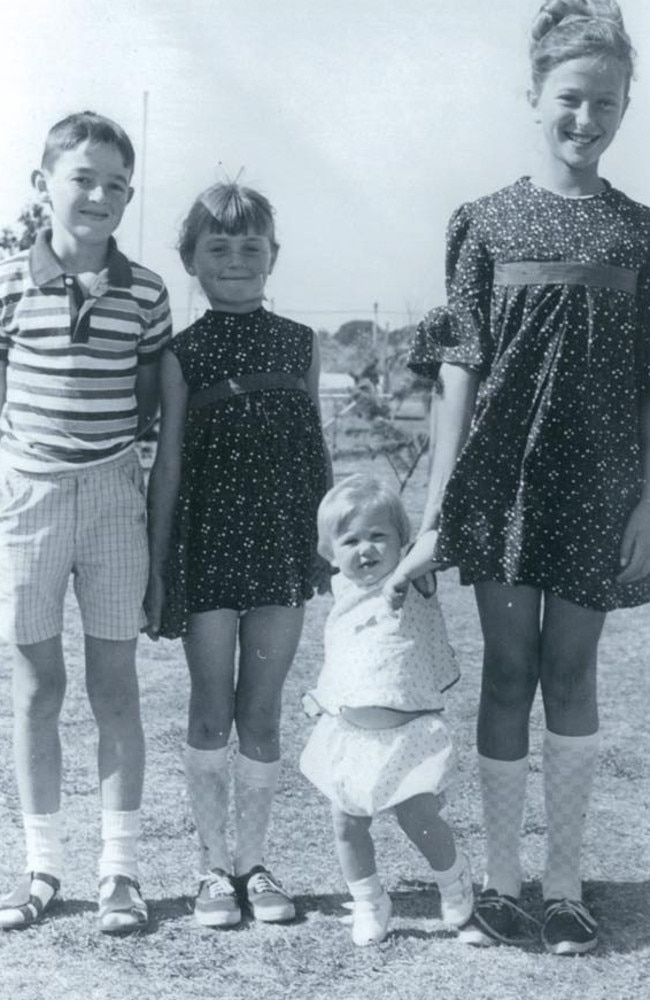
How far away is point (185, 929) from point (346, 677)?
2.11 feet

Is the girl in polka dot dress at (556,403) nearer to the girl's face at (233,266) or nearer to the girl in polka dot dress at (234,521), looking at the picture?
the girl in polka dot dress at (234,521)

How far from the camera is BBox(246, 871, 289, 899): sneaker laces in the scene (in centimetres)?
283

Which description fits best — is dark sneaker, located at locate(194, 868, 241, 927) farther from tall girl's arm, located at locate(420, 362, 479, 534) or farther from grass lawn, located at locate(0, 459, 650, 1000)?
tall girl's arm, located at locate(420, 362, 479, 534)

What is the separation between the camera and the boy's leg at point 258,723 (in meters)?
2.87

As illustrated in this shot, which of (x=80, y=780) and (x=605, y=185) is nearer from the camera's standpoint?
(x=605, y=185)

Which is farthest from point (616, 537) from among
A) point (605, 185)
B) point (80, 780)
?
point (80, 780)

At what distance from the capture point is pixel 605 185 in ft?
8.80

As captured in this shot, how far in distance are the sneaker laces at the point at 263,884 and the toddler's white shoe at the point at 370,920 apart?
20 cm

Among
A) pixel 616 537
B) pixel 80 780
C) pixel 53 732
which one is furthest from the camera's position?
pixel 80 780

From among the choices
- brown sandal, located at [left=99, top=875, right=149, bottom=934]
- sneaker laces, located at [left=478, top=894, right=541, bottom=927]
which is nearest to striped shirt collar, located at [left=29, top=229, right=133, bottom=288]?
brown sandal, located at [left=99, top=875, right=149, bottom=934]

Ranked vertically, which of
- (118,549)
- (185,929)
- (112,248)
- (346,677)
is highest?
(112,248)

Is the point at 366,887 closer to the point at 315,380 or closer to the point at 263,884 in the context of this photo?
the point at 263,884

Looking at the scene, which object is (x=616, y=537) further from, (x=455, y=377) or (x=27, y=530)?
(x=27, y=530)

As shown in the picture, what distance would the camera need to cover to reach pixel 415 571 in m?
2.65
